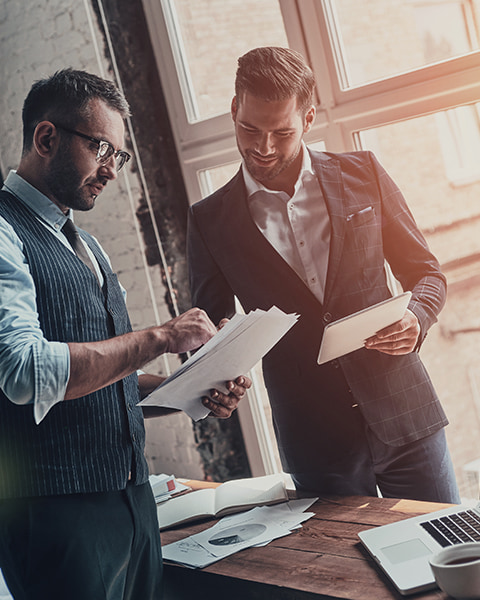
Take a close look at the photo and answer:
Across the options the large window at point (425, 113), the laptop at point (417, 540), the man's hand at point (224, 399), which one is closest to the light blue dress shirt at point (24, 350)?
the man's hand at point (224, 399)

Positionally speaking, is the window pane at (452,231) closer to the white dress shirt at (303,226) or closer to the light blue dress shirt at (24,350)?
the white dress shirt at (303,226)

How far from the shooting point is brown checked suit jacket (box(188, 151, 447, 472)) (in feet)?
6.43

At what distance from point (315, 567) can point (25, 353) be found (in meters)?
0.84

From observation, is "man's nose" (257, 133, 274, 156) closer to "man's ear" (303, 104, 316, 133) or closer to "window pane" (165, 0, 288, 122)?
"man's ear" (303, 104, 316, 133)

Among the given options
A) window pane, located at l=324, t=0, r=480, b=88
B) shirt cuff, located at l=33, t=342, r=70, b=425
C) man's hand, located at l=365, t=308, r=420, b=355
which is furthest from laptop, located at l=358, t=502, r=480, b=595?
window pane, located at l=324, t=0, r=480, b=88

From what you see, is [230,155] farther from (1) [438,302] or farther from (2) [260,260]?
(1) [438,302]

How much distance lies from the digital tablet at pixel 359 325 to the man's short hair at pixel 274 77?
708 mm

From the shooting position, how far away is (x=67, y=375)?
1323 millimetres

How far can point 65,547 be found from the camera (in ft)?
4.53

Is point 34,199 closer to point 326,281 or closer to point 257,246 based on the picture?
point 257,246

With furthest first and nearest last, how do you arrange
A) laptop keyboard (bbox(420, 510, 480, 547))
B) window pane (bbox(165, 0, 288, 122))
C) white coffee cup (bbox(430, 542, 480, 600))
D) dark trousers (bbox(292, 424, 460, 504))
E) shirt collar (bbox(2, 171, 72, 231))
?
1. window pane (bbox(165, 0, 288, 122))
2. dark trousers (bbox(292, 424, 460, 504))
3. shirt collar (bbox(2, 171, 72, 231))
4. laptop keyboard (bbox(420, 510, 480, 547))
5. white coffee cup (bbox(430, 542, 480, 600))

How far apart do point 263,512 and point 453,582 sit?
2.82 ft

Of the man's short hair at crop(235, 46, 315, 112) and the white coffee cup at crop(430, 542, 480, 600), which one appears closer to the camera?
the white coffee cup at crop(430, 542, 480, 600)

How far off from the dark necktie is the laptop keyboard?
1.01 meters
